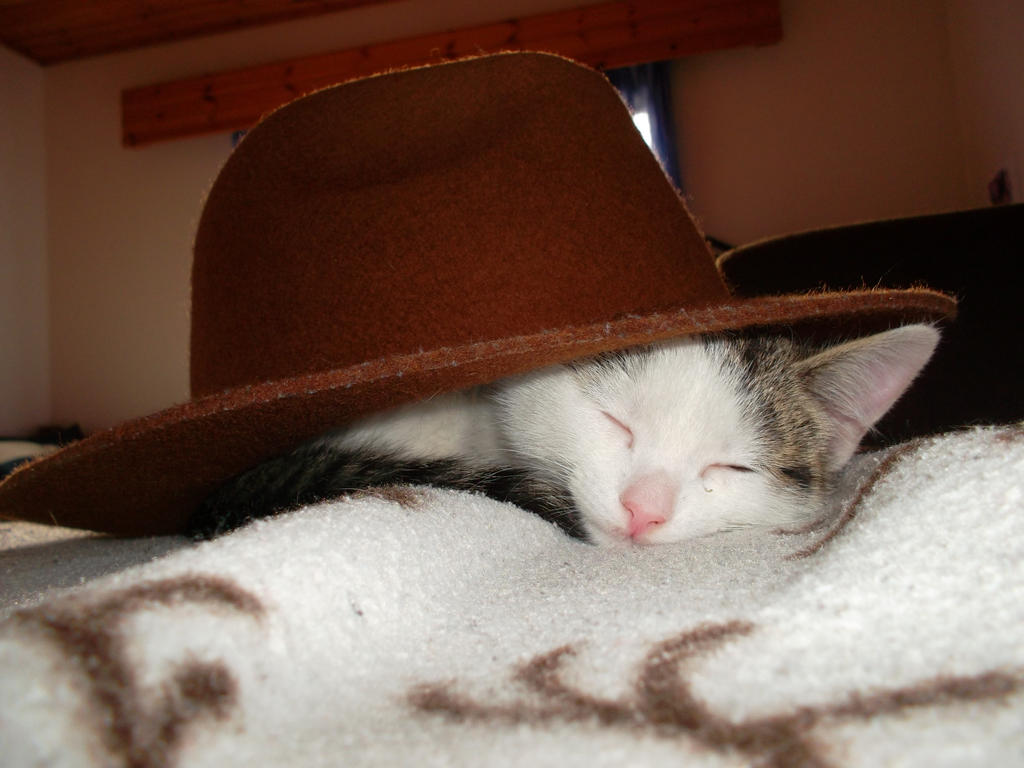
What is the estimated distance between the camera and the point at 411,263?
72cm

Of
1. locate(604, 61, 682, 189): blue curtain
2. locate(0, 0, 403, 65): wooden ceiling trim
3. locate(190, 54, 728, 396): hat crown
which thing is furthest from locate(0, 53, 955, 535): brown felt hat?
locate(0, 0, 403, 65): wooden ceiling trim

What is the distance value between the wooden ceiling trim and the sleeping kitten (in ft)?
16.3

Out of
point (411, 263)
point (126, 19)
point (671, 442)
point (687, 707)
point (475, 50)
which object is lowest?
point (687, 707)

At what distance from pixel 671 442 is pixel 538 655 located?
0.42m

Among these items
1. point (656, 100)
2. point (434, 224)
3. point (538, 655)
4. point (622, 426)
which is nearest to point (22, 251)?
point (656, 100)

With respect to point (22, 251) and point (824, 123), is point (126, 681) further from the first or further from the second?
point (22, 251)

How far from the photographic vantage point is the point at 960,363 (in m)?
1.29

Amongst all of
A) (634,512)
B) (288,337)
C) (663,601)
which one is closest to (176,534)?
(288,337)

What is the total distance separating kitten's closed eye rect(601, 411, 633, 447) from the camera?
0.79m

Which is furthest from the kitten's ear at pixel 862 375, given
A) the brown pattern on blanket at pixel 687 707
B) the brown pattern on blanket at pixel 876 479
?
the brown pattern on blanket at pixel 687 707

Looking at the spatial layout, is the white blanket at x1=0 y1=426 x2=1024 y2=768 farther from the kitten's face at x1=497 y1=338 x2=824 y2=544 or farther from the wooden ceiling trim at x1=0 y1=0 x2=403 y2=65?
the wooden ceiling trim at x1=0 y1=0 x2=403 y2=65

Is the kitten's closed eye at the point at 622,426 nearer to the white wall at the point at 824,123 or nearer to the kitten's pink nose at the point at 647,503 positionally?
the kitten's pink nose at the point at 647,503

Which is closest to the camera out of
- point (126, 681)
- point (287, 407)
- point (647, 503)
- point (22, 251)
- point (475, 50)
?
point (126, 681)

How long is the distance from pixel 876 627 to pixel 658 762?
6.5 inches
